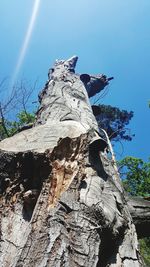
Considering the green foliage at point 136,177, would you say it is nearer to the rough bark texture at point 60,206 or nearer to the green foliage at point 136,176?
the green foliage at point 136,176

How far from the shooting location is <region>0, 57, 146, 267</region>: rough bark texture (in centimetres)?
169

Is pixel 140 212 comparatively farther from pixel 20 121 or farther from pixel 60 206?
pixel 20 121

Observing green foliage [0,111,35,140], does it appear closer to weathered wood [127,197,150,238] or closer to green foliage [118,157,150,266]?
green foliage [118,157,150,266]

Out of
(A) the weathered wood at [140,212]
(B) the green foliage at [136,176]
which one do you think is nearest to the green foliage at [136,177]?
(B) the green foliage at [136,176]

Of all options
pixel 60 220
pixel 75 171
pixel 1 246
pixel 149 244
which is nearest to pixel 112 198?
pixel 75 171

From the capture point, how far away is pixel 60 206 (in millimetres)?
1906

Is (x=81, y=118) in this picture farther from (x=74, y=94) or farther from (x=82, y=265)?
(x=82, y=265)

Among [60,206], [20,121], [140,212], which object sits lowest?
[60,206]

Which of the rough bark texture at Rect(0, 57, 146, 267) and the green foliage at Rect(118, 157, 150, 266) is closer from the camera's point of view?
the rough bark texture at Rect(0, 57, 146, 267)

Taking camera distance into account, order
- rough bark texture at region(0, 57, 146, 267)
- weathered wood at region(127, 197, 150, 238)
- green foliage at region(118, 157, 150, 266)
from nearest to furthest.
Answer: rough bark texture at region(0, 57, 146, 267)
weathered wood at region(127, 197, 150, 238)
green foliage at region(118, 157, 150, 266)

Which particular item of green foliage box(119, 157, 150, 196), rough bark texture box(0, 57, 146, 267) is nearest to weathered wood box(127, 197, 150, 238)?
rough bark texture box(0, 57, 146, 267)

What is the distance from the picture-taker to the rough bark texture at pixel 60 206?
5.54ft

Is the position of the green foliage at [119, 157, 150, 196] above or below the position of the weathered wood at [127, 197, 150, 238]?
above

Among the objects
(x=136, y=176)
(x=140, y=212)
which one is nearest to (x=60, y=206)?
(x=140, y=212)
